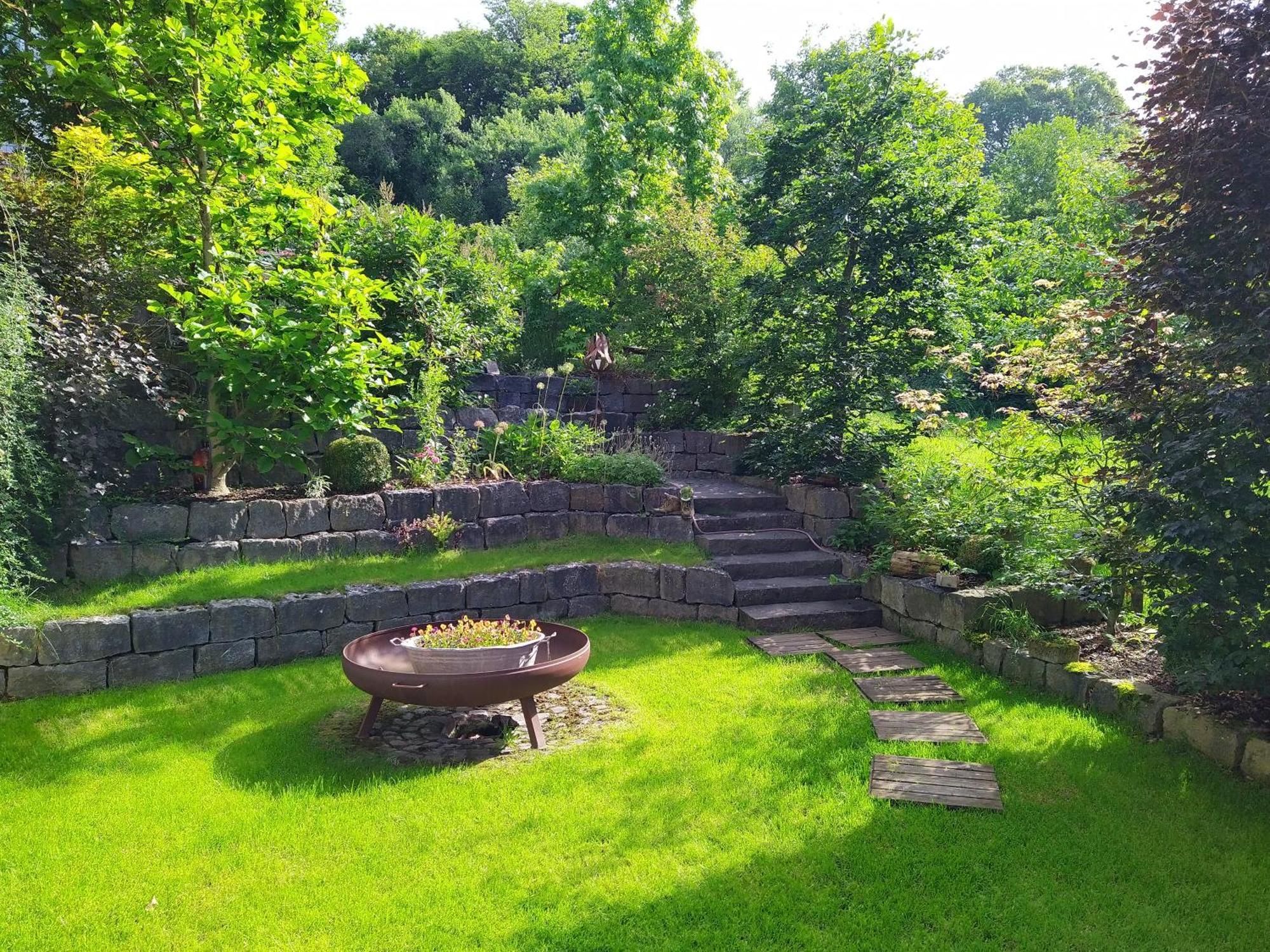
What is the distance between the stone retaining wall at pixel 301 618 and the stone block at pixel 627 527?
744 mm

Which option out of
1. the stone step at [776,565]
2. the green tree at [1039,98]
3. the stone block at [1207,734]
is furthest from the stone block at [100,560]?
the green tree at [1039,98]

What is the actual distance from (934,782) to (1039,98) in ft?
148

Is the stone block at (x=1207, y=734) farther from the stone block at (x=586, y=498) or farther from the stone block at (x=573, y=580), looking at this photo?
the stone block at (x=586, y=498)

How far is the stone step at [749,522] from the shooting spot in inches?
342

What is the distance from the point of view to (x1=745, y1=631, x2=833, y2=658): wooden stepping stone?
21.7 ft

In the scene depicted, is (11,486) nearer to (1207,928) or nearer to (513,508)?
(513,508)

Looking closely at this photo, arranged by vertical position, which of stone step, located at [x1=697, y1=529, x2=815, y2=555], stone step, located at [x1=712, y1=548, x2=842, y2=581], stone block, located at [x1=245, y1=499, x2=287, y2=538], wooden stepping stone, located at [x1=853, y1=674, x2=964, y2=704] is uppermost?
stone block, located at [x1=245, y1=499, x2=287, y2=538]

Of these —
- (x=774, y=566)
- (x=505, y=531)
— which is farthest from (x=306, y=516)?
(x=774, y=566)

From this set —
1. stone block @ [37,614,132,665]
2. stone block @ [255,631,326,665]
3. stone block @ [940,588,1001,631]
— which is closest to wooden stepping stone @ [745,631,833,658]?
stone block @ [940,588,1001,631]

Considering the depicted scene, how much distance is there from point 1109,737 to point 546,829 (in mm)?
3356

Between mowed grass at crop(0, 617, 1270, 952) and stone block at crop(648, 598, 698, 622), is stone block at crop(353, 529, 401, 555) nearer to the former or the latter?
mowed grass at crop(0, 617, 1270, 952)

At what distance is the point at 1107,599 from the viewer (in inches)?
221

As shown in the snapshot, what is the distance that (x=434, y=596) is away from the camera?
7.01m

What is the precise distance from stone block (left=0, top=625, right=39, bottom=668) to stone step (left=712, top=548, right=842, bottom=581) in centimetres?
542
